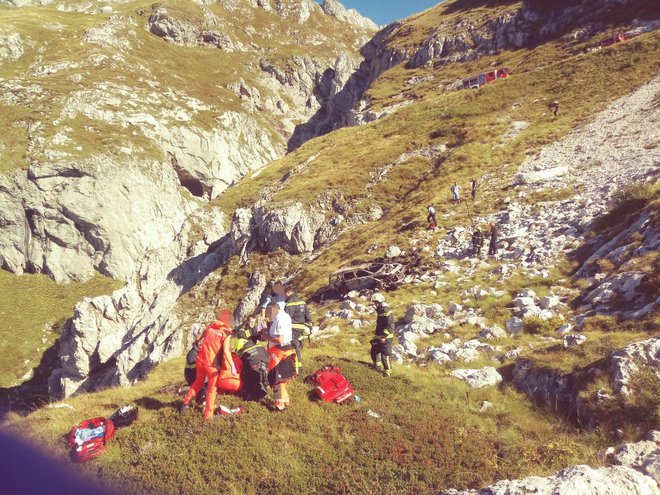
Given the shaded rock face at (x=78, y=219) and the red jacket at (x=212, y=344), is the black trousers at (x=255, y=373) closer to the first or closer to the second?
the red jacket at (x=212, y=344)

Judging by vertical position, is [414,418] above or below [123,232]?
below

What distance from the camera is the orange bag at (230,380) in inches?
332

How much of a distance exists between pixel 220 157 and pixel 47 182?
3968cm

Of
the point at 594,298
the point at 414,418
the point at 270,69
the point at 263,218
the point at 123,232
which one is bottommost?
the point at 414,418

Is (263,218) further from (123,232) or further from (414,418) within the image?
(123,232)

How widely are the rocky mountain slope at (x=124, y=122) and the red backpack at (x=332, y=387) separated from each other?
229 feet

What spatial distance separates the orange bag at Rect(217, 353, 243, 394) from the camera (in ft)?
27.7

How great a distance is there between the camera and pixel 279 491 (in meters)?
6.06

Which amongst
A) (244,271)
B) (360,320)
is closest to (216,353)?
(360,320)

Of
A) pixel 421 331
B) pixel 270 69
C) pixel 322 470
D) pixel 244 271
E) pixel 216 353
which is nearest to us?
pixel 322 470

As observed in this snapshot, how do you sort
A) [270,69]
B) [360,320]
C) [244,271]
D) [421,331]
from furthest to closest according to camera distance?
[270,69] < [244,271] < [360,320] < [421,331]

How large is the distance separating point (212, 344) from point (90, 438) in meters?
2.79

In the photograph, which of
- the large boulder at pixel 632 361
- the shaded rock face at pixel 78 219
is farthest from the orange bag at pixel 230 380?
the shaded rock face at pixel 78 219

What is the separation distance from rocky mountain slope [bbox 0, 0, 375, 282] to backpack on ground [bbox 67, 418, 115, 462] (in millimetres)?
69480
